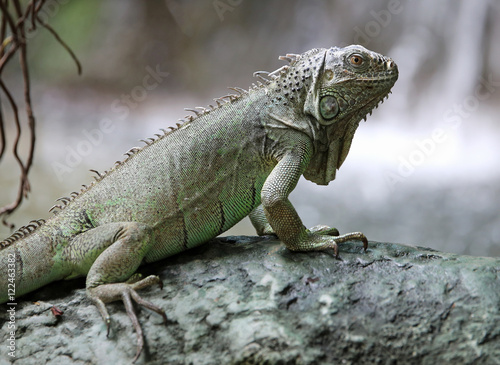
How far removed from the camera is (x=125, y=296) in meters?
3.20

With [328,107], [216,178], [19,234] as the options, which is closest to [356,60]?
[328,107]

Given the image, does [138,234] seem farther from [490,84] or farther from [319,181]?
[490,84]

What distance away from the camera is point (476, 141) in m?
10.1

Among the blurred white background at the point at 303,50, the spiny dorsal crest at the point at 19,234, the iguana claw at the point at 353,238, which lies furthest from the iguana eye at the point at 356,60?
the blurred white background at the point at 303,50

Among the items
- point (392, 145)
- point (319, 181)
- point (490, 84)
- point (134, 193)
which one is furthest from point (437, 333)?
point (490, 84)

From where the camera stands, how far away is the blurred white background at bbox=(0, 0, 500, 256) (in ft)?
28.8

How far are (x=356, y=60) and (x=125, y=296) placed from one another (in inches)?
97.6

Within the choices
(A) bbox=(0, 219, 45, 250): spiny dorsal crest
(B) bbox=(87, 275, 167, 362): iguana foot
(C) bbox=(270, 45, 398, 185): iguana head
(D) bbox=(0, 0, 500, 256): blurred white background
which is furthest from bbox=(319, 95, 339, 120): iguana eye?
(D) bbox=(0, 0, 500, 256): blurred white background

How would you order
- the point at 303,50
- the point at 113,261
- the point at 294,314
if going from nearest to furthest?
the point at 294,314, the point at 113,261, the point at 303,50

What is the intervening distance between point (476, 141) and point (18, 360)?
9.69 m

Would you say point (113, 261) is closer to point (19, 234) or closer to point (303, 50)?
point (19, 234)

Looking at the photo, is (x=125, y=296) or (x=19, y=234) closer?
(x=125, y=296)

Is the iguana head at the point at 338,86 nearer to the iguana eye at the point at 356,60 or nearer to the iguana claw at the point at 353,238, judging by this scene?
the iguana eye at the point at 356,60

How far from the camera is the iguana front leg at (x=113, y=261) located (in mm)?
3229
